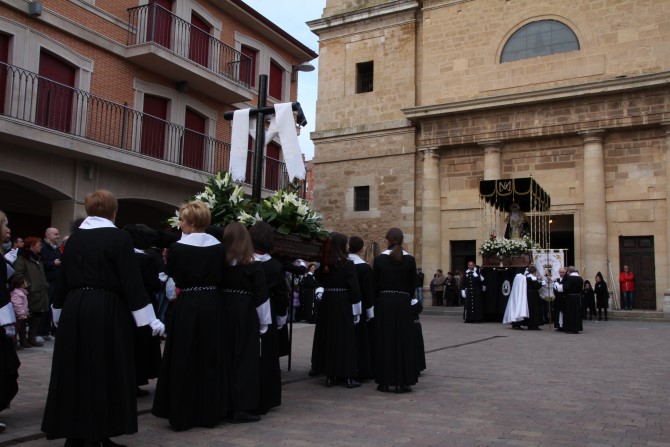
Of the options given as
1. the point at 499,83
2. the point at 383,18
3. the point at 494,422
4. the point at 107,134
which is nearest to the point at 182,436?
the point at 494,422

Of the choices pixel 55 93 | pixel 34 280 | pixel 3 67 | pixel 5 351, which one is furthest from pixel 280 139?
pixel 55 93

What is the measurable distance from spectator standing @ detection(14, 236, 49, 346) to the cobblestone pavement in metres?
0.49

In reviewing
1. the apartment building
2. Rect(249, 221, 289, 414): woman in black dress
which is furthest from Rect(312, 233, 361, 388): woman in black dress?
the apartment building

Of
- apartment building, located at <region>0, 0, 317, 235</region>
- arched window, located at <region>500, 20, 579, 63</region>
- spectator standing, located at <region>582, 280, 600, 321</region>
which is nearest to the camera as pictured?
apartment building, located at <region>0, 0, 317, 235</region>

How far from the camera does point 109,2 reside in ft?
55.3

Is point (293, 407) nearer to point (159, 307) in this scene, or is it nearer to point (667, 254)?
point (159, 307)

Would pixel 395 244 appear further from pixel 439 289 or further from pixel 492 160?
pixel 492 160

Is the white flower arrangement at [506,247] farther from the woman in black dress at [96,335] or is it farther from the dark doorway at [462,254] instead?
the woman in black dress at [96,335]

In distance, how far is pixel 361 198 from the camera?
27.0 meters

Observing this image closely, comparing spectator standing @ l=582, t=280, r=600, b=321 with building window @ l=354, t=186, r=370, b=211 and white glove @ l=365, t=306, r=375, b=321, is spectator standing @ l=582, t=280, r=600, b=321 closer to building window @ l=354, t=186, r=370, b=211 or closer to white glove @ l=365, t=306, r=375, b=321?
building window @ l=354, t=186, r=370, b=211

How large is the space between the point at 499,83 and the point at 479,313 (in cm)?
980

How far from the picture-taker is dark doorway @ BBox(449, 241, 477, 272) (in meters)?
24.5

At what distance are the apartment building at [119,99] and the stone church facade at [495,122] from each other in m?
6.27

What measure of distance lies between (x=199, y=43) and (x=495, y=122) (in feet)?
36.7
